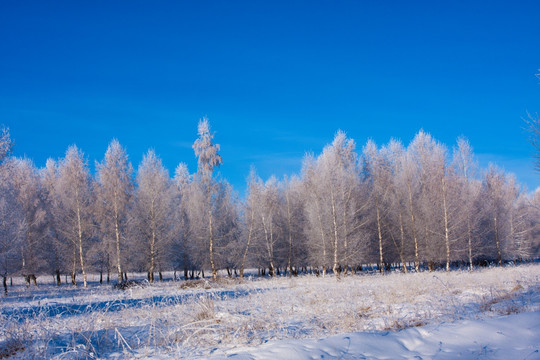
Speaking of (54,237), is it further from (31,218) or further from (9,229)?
(9,229)

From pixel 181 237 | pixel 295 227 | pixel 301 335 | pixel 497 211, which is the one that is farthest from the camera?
pixel 295 227

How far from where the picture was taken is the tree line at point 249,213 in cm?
2561

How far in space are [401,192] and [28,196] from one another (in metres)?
32.3

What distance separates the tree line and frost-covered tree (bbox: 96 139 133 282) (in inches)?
3.1

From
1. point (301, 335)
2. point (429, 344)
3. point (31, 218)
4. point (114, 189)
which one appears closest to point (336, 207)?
point (114, 189)

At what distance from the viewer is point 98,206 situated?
84.4ft

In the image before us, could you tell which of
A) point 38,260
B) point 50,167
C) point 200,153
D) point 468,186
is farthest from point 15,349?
point 50,167

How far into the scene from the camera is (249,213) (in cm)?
3406

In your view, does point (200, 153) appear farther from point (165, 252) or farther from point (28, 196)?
point (28, 196)

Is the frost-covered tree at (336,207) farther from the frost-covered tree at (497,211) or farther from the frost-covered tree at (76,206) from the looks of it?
the frost-covered tree at (76,206)

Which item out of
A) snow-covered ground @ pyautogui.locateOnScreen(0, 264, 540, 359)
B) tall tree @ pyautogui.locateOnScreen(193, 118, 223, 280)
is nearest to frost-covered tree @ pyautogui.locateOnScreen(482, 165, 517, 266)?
tall tree @ pyautogui.locateOnScreen(193, 118, 223, 280)

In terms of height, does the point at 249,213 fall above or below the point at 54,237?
above

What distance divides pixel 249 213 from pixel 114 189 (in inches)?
A: 528

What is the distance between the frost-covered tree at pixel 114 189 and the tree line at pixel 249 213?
0.08 m
